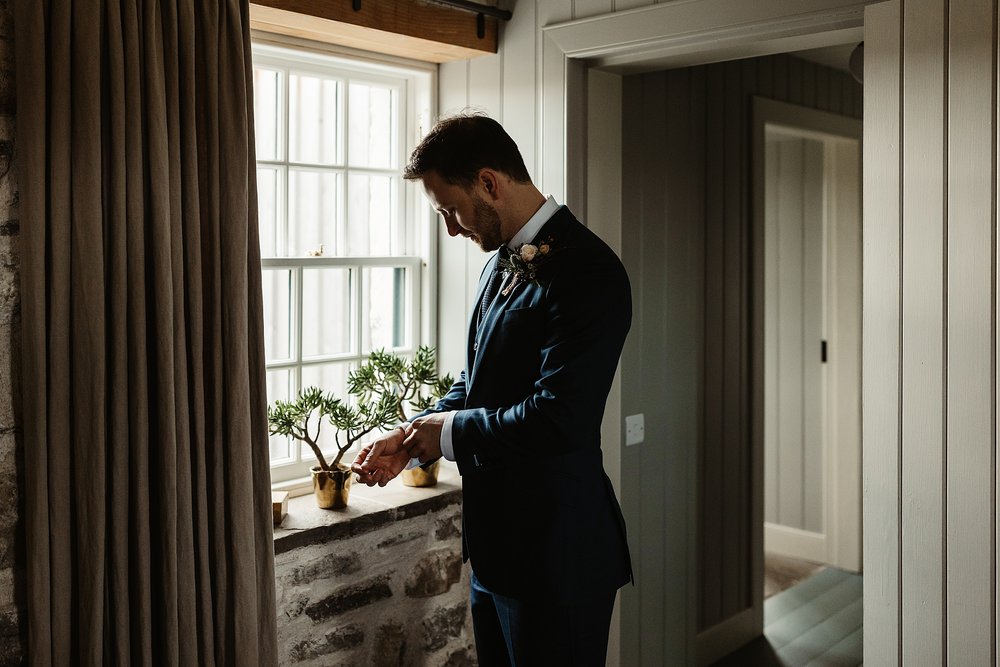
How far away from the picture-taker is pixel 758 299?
12.9 ft

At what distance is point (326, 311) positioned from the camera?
301 centimetres

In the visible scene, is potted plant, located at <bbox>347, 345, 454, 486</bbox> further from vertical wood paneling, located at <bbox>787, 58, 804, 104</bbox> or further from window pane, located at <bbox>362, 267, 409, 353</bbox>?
vertical wood paneling, located at <bbox>787, 58, 804, 104</bbox>

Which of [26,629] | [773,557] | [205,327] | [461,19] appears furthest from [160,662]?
[773,557]

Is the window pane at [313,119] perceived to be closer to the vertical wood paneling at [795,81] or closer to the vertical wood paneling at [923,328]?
the vertical wood paneling at [923,328]

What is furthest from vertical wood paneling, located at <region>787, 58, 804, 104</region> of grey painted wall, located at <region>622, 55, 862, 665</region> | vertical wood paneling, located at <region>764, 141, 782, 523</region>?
vertical wood paneling, located at <region>764, 141, 782, 523</region>

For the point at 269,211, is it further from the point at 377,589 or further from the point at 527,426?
the point at 527,426

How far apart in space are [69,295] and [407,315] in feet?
4.58

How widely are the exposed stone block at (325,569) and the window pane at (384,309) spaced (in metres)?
0.76

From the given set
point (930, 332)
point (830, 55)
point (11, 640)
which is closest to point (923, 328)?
point (930, 332)

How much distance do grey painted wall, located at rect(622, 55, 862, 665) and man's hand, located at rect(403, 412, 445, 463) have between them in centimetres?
123

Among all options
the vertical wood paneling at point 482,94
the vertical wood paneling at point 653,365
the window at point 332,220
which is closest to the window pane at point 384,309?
the window at point 332,220

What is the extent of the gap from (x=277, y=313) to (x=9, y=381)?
0.99m

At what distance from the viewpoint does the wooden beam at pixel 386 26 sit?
255 centimetres

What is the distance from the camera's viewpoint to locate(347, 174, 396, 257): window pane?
3068mm
